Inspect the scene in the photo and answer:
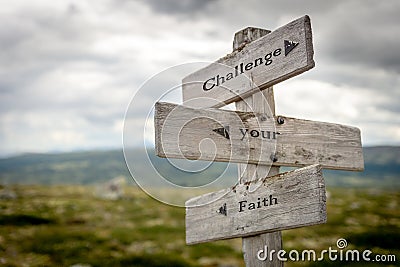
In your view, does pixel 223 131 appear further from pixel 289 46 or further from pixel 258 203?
pixel 289 46

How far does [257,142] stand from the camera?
18.5ft

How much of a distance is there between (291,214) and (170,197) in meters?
1.49

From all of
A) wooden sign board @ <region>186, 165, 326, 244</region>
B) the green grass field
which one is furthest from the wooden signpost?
the green grass field

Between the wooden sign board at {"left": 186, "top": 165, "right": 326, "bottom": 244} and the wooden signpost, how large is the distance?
11mm

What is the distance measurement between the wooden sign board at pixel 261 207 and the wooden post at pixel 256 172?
191 mm

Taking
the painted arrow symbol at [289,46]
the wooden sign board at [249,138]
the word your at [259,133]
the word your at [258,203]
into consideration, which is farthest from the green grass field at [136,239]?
the painted arrow symbol at [289,46]

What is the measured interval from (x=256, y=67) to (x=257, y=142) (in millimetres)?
925

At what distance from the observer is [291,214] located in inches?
204

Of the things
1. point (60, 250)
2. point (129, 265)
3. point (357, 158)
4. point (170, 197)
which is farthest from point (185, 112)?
point (60, 250)

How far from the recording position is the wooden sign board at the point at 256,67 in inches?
208

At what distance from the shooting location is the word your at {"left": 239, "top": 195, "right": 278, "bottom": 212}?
541 centimetres

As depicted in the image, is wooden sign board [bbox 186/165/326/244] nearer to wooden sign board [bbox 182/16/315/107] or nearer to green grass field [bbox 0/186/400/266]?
wooden sign board [bbox 182/16/315/107]

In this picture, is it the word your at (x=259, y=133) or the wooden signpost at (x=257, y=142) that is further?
the word your at (x=259, y=133)

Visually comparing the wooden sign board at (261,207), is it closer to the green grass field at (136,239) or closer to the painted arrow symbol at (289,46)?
the painted arrow symbol at (289,46)
